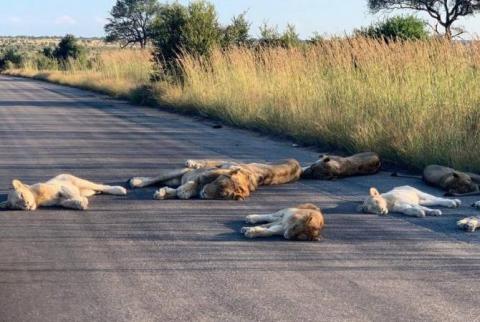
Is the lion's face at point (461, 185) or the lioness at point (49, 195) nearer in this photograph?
the lioness at point (49, 195)

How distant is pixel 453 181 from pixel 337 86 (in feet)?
19.8

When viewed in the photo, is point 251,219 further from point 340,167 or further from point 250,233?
point 340,167

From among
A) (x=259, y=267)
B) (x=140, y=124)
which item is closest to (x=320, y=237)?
(x=259, y=267)

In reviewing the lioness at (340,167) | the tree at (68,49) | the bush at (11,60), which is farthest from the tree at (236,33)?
the bush at (11,60)

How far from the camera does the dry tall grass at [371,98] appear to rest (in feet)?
36.1

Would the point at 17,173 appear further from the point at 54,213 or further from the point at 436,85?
the point at 436,85

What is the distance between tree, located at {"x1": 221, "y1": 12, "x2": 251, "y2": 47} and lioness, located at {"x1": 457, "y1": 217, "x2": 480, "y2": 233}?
18965 millimetres

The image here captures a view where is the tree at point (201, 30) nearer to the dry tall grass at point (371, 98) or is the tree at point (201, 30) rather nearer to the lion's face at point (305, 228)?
the dry tall grass at point (371, 98)

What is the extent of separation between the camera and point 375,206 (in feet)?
26.0

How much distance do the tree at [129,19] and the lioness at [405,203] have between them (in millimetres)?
60949

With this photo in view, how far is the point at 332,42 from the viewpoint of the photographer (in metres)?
16.2

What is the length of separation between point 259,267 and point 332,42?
35.4 feet

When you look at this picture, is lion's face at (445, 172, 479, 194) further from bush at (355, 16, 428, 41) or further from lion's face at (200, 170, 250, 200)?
bush at (355, 16, 428, 41)

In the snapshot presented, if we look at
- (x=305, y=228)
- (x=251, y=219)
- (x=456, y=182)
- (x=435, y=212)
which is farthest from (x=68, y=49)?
(x=305, y=228)
